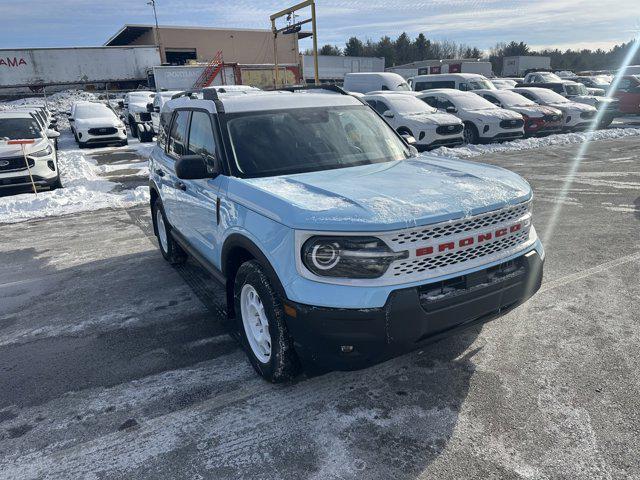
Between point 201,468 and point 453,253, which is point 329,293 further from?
point 201,468

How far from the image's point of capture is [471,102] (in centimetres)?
1597

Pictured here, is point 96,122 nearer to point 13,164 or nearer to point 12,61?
point 13,164

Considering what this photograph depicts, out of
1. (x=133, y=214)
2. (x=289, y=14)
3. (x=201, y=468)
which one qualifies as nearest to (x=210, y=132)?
(x=201, y=468)

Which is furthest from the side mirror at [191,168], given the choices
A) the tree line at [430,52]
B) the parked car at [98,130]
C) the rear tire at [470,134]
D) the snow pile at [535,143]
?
the tree line at [430,52]

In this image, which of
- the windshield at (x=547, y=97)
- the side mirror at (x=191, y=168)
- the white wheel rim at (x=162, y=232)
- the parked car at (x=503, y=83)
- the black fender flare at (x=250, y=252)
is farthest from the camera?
the parked car at (x=503, y=83)

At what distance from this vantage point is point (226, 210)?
3.49 m

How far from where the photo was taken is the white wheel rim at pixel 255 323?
10.6 ft

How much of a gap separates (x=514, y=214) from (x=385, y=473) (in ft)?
5.88

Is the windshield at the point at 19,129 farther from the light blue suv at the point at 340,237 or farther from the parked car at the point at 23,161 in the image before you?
the light blue suv at the point at 340,237

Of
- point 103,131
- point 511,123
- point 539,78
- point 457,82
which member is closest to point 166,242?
point 511,123

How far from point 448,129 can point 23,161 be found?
36.6ft

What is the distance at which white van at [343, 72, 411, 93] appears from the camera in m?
21.1

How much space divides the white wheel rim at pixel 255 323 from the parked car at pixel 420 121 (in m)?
10.9

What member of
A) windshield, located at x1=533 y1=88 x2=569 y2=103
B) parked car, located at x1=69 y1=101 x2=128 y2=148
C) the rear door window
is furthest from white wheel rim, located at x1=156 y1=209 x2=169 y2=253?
windshield, located at x1=533 y1=88 x2=569 y2=103
